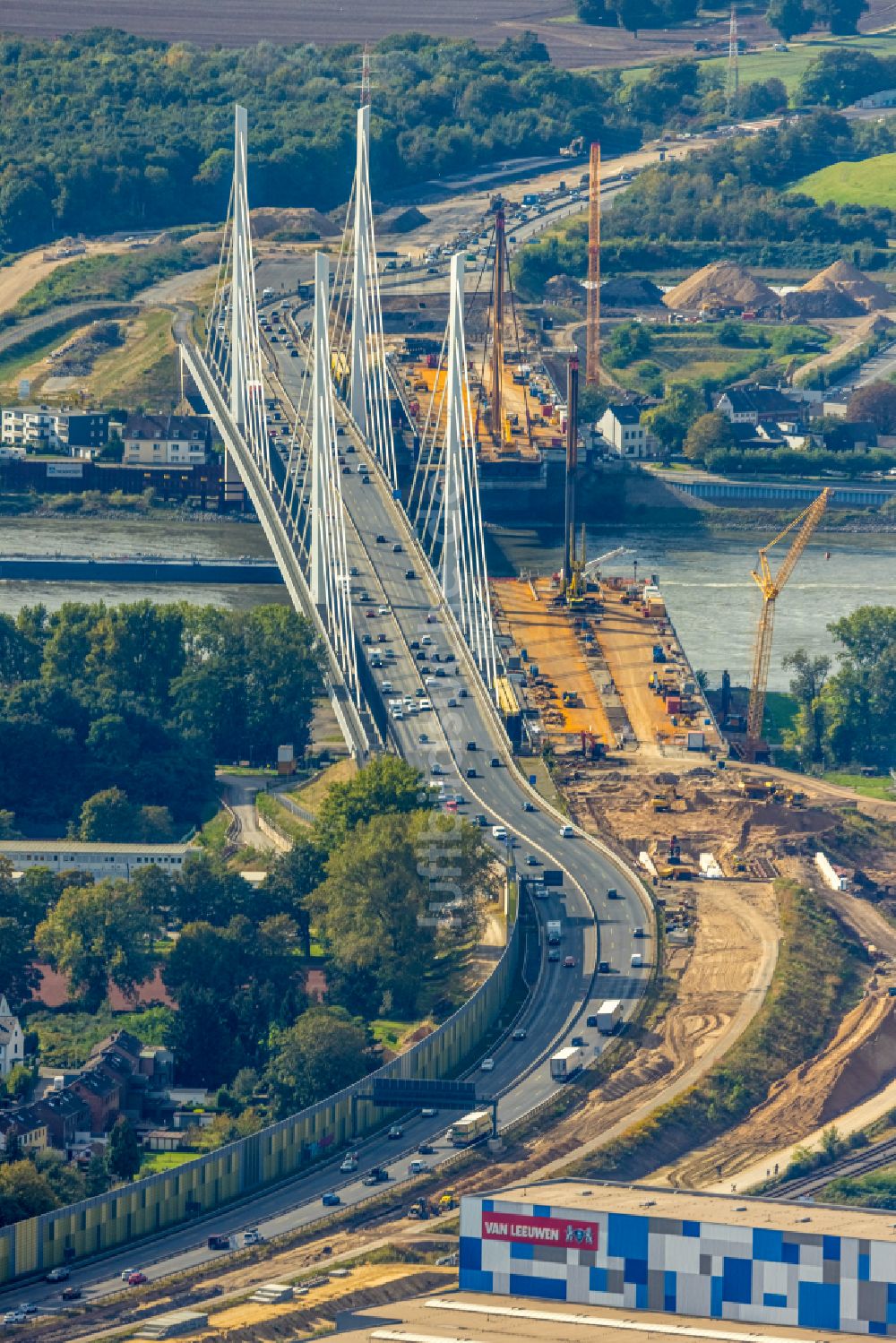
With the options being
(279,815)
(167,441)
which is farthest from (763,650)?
(167,441)

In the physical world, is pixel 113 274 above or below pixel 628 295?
above

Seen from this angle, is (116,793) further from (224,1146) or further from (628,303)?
(628,303)

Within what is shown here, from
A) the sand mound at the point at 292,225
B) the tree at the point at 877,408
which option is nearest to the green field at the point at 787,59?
the sand mound at the point at 292,225

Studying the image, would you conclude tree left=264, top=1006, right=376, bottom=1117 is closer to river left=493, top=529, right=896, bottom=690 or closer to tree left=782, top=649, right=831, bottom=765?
tree left=782, top=649, right=831, bottom=765

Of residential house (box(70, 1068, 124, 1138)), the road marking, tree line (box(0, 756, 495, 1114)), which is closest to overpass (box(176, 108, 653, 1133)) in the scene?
tree line (box(0, 756, 495, 1114))

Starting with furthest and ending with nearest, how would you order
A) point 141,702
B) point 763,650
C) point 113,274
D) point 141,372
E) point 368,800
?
1. point 113,274
2. point 141,372
3. point 763,650
4. point 141,702
5. point 368,800

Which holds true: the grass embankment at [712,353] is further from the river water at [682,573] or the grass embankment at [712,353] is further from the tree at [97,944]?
the tree at [97,944]

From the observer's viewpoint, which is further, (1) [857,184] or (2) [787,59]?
(2) [787,59]

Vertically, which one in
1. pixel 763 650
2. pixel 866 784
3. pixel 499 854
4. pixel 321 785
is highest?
pixel 763 650

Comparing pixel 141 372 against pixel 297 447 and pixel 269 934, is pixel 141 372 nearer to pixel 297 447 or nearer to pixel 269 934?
pixel 297 447
